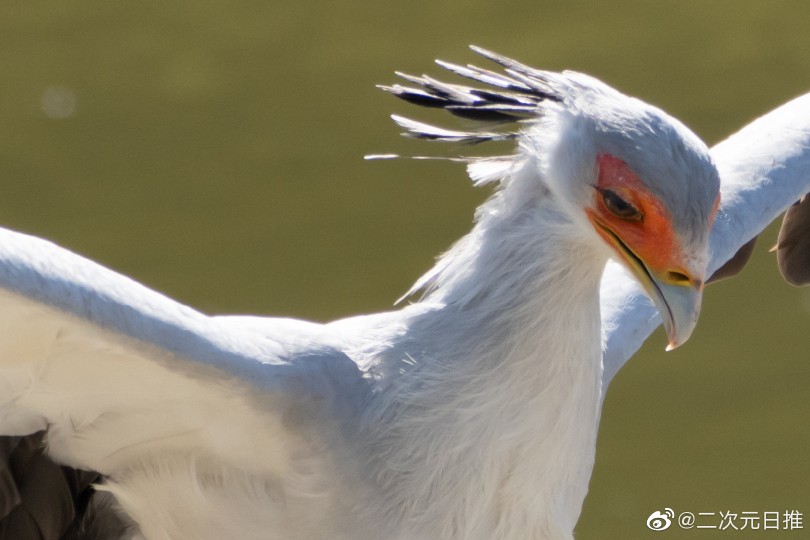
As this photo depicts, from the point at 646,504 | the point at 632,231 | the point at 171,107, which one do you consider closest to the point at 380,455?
the point at 632,231

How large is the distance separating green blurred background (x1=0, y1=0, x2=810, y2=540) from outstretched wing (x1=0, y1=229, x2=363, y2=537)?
2.39 metres

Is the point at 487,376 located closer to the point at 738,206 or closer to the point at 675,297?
the point at 675,297

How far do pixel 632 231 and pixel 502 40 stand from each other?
370 cm

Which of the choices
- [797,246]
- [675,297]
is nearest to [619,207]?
[675,297]

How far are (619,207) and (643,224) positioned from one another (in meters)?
0.05

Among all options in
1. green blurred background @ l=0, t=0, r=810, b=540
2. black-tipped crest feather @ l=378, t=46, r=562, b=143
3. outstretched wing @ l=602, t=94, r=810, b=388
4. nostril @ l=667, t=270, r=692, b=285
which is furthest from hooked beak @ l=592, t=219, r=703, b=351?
green blurred background @ l=0, t=0, r=810, b=540

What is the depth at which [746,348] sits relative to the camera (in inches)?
202

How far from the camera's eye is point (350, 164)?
18.2 ft

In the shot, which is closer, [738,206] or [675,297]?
[675,297]

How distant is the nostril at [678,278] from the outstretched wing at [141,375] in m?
0.57

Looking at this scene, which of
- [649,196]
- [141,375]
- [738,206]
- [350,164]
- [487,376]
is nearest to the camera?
[649,196]

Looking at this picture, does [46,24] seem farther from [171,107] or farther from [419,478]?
[419,478]

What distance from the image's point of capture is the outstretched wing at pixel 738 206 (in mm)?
3156

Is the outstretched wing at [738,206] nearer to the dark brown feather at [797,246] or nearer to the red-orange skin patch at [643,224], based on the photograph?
the dark brown feather at [797,246]
